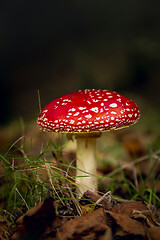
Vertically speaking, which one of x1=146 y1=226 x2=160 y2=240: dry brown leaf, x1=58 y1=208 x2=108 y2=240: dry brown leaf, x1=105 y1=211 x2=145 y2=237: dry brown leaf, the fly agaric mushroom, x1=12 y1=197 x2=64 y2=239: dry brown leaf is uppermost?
the fly agaric mushroom

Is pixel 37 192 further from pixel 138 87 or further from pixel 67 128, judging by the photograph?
pixel 138 87

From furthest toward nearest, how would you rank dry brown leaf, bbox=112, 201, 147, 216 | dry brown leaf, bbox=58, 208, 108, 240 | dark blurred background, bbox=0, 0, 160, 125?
1. dark blurred background, bbox=0, 0, 160, 125
2. dry brown leaf, bbox=112, 201, 147, 216
3. dry brown leaf, bbox=58, 208, 108, 240

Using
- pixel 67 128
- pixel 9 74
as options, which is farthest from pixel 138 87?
pixel 67 128

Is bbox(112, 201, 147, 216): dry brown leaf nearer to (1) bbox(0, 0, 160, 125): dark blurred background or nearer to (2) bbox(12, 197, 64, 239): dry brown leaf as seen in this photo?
(2) bbox(12, 197, 64, 239): dry brown leaf

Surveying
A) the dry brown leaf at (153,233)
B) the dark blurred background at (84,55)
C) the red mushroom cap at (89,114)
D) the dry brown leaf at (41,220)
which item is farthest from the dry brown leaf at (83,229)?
the dark blurred background at (84,55)

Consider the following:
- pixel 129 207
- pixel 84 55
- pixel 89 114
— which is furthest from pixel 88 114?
pixel 84 55

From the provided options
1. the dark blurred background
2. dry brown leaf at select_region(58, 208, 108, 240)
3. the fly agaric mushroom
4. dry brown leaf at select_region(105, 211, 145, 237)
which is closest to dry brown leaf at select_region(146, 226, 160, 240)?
dry brown leaf at select_region(105, 211, 145, 237)

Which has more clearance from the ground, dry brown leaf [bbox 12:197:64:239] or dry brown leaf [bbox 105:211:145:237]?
dry brown leaf [bbox 12:197:64:239]

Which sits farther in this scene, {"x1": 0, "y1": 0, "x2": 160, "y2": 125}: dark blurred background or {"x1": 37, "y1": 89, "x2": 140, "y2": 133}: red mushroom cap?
{"x1": 0, "y1": 0, "x2": 160, "y2": 125}: dark blurred background
